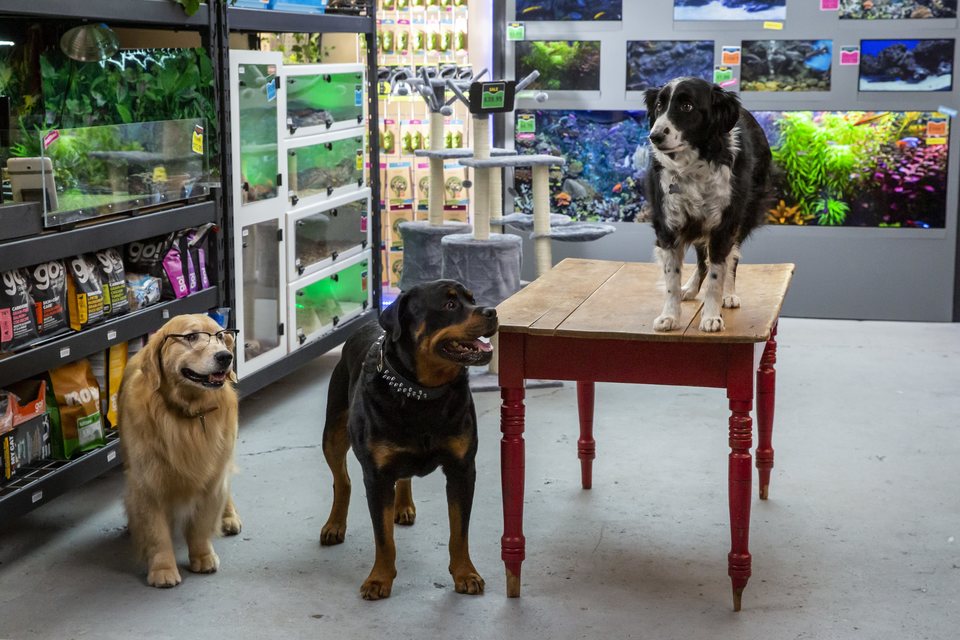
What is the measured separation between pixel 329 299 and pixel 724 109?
3401 mm

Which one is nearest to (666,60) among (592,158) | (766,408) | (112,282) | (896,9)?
(592,158)

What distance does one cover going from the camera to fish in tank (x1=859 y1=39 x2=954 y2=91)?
282 inches

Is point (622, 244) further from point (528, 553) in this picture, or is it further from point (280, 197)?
point (528, 553)

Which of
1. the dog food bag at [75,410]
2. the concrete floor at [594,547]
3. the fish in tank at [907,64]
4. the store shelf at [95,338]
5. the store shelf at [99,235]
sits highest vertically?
the fish in tank at [907,64]

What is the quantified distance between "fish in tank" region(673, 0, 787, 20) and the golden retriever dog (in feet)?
15.9

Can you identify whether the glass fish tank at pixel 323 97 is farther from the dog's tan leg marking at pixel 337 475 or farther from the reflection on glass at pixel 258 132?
the dog's tan leg marking at pixel 337 475

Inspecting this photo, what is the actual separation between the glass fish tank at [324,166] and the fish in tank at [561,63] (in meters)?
1.85

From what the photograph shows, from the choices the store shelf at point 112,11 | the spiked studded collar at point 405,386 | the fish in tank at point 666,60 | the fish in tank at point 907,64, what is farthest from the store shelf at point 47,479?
the fish in tank at point 907,64

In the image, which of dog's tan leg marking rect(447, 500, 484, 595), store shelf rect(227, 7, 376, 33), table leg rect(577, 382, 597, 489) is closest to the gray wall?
store shelf rect(227, 7, 376, 33)

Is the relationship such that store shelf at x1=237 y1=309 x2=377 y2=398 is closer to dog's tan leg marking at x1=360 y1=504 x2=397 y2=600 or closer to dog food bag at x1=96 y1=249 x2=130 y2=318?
dog food bag at x1=96 y1=249 x2=130 y2=318

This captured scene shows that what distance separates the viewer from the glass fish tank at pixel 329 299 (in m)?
5.66

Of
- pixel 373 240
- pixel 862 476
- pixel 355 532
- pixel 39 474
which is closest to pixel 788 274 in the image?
pixel 862 476

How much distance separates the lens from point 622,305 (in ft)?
11.5

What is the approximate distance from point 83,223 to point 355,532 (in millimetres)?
1396
